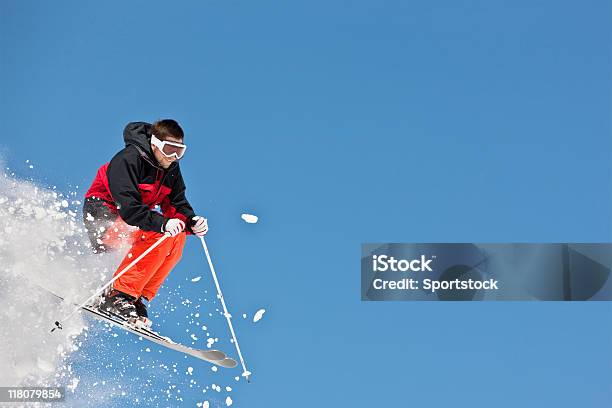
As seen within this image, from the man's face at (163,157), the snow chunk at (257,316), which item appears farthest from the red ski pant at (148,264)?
the snow chunk at (257,316)

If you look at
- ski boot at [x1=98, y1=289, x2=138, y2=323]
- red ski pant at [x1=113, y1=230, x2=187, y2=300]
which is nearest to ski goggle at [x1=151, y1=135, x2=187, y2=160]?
red ski pant at [x1=113, y1=230, x2=187, y2=300]

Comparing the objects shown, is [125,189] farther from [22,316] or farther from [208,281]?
[22,316]

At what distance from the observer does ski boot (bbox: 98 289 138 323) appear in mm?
3496

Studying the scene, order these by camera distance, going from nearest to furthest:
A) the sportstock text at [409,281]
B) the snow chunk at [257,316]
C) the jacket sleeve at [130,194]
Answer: the jacket sleeve at [130,194] < the snow chunk at [257,316] < the sportstock text at [409,281]

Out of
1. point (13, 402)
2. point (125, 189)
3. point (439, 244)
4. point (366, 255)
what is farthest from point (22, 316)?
point (439, 244)

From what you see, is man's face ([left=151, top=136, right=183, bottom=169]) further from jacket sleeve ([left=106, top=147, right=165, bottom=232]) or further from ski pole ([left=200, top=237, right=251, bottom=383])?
ski pole ([left=200, top=237, right=251, bottom=383])

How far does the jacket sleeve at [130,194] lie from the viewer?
326 centimetres

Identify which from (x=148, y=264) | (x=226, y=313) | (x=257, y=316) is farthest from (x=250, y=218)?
(x=148, y=264)

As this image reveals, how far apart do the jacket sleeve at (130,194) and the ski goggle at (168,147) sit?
0.12 meters

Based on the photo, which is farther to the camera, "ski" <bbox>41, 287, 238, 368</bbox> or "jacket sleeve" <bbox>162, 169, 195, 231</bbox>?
"jacket sleeve" <bbox>162, 169, 195, 231</bbox>

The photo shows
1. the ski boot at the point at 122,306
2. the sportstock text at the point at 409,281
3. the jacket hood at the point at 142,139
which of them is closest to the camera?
the jacket hood at the point at 142,139

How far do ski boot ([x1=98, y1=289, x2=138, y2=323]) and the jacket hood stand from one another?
64 cm

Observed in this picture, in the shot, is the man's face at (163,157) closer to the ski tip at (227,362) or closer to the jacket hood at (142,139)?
the jacket hood at (142,139)

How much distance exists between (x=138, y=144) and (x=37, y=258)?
931 mm
